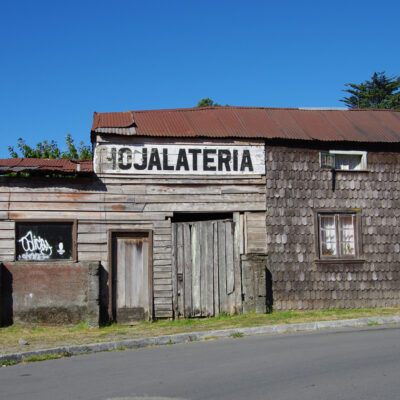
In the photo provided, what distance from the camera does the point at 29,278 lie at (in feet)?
40.9

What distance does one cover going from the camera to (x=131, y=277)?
13.0 m

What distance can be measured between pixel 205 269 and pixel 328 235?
330 cm

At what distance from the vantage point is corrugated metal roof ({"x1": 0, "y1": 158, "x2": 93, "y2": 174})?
40.4ft

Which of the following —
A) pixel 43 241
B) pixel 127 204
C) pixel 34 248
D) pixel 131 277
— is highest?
pixel 127 204

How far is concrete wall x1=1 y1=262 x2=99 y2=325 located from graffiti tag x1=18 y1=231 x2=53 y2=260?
0.20m

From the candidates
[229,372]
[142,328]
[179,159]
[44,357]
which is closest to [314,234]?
[179,159]

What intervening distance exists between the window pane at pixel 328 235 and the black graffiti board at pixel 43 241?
245 inches

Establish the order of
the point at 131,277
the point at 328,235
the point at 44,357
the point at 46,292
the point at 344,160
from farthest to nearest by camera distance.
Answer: the point at 344,160 → the point at 328,235 → the point at 131,277 → the point at 46,292 → the point at 44,357

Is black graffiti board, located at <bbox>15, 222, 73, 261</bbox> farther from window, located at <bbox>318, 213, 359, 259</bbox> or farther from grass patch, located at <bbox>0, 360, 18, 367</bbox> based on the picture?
window, located at <bbox>318, 213, 359, 259</bbox>

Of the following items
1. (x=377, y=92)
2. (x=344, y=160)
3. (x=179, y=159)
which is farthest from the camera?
(x=377, y=92)

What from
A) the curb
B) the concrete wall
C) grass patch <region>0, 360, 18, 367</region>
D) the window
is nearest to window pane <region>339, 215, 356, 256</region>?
the window

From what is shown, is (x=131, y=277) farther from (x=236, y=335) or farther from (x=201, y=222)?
(x=236, y=335)

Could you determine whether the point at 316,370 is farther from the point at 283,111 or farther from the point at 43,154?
the point at 43,154

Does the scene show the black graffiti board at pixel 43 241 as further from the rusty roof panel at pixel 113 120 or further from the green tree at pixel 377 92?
the green tree at pixel 377 92
